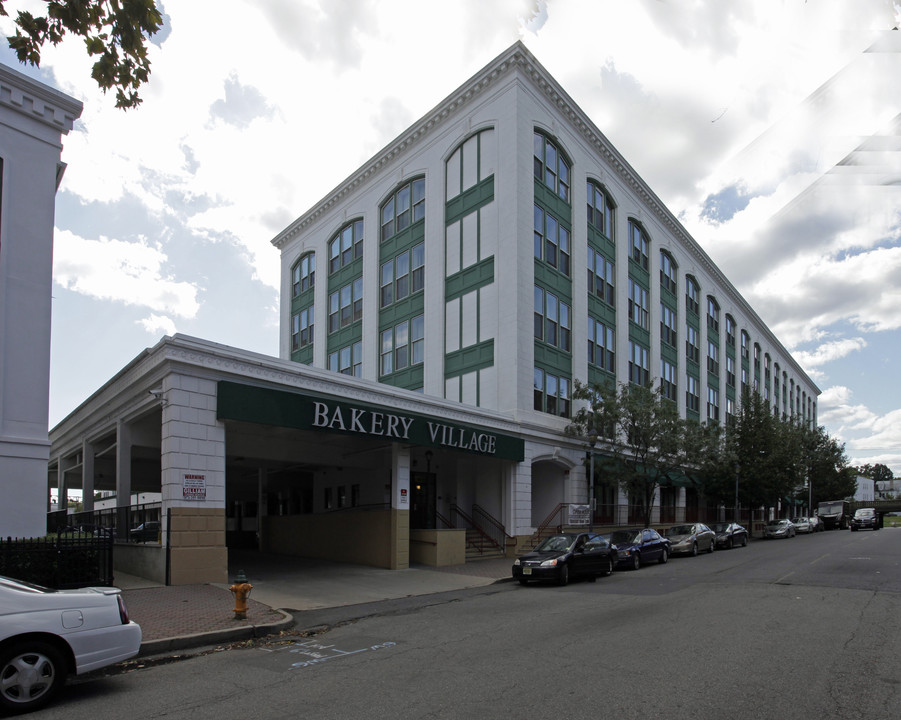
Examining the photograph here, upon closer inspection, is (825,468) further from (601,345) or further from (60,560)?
(60,560)

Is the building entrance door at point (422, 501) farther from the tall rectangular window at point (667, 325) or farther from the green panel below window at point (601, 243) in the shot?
the tall rectangular window at point (667, 325)

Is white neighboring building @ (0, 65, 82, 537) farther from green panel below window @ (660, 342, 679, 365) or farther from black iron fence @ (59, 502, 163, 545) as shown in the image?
green panel below window @ (660, 342, 679, 365)

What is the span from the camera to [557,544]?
1894 centimetres

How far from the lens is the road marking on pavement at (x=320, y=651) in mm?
9016

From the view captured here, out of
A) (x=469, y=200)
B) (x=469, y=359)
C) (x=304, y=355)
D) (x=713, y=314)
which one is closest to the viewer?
(x=469, y=359)

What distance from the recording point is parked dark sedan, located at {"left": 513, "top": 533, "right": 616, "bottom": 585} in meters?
17.7

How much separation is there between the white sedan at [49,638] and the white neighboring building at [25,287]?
9.29m

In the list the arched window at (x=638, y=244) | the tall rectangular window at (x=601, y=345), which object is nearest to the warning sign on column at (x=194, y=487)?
the tall rectangular window at (x=601, y=345)

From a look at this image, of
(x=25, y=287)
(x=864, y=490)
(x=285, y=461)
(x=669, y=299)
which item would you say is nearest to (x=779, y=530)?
(x=669, y=299)

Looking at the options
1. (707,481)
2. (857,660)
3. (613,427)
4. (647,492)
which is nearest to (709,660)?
(857,660)

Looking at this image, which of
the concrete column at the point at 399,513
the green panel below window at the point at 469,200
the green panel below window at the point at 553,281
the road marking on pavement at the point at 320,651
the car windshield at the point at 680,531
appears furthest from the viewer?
the green panel below window at the point at 469,200

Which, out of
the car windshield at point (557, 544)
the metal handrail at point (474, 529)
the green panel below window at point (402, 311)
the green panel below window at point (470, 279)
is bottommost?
the metal handrail at point (474, 529)

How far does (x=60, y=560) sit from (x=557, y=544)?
12.0 meters

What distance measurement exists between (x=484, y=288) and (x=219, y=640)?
20.6 metres
